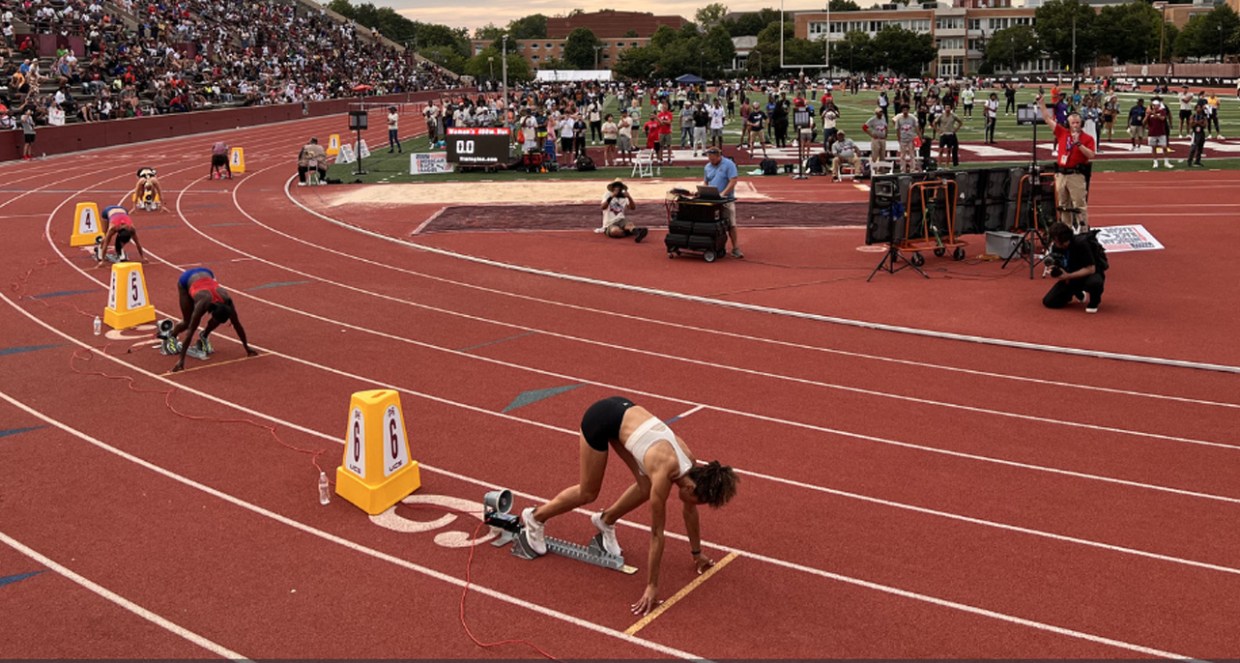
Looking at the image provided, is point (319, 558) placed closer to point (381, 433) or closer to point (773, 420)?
point (381, 433)

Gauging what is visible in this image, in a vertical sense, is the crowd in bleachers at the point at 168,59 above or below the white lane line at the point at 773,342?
above

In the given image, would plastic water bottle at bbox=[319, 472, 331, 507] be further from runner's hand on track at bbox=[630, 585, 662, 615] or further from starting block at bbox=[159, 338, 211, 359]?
starting block at bbox=[159, 338, 211, 359]

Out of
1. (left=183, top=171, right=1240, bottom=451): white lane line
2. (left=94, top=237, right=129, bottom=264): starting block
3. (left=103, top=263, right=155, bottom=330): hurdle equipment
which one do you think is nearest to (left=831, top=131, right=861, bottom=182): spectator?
(left=183, top=171, right=1240, bottom=451): white lane line

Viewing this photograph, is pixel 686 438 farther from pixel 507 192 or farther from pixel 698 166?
pixel 698 166

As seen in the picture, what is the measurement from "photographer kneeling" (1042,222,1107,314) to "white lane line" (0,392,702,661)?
33.8ft

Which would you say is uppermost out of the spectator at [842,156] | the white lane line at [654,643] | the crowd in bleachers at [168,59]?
the crowd in bleachers at [168,59]

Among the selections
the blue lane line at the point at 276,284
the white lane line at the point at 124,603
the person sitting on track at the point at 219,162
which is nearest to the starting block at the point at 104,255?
the blue lane line at the point at 276,284

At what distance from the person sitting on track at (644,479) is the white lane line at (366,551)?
0.32 meters

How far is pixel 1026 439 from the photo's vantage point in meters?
9.91

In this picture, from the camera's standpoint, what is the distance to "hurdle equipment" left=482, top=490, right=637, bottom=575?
748cm

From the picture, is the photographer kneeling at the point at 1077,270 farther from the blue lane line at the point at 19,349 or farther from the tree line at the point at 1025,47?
the tree line at the point at 1025,47

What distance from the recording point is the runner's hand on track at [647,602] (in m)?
6.73

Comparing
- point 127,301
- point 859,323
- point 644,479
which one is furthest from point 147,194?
point 644,479

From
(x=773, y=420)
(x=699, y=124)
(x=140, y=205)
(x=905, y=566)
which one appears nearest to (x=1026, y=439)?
(x=773, y=420)
